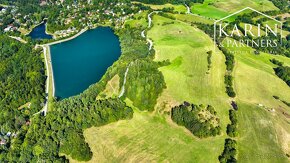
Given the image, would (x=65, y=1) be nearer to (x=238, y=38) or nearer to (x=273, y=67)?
(x=238, y=38)

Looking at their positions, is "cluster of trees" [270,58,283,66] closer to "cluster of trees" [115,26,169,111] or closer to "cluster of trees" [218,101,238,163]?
"cluster of trees" [115,26,169,111]

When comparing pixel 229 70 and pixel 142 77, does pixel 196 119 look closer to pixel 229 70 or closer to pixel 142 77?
pixel 142 77

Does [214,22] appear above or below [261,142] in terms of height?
above

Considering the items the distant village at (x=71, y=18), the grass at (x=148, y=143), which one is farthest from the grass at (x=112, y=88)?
the distant village at (x=71, y=18)

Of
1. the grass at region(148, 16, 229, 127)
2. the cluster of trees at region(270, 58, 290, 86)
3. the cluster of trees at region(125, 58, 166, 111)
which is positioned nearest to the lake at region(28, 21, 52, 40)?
the grass at region(148, 16, 229, 127)

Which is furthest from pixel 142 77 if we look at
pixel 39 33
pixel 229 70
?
pixel 39 33

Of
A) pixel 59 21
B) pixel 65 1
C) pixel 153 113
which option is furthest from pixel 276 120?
pixel 65 1
